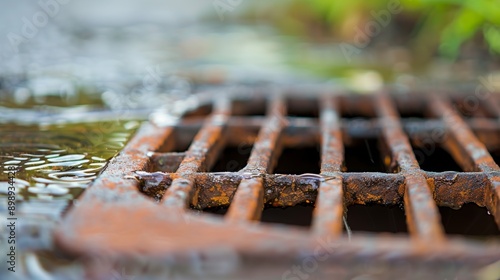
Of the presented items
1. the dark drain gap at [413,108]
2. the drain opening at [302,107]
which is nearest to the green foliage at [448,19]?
the dark drain gap at [413,108]

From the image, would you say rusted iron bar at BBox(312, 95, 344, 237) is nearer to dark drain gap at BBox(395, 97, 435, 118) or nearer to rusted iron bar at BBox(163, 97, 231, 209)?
Result: rusted iron bar at BBox(163, 97, 231, 209)

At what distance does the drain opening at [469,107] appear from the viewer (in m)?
2.65

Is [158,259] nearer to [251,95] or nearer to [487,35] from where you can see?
[251,95]

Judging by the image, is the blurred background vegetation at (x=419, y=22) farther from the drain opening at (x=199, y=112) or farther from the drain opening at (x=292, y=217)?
the drain opening at (x=292, y=217)

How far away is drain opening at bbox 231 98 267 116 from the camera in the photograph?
8.81 ft

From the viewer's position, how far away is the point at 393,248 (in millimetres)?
1069

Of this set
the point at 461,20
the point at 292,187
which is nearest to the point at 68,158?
the point at 292,187

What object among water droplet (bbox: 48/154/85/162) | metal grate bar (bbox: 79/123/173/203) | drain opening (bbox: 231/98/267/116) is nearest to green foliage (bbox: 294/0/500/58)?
drain opening (bbox: 231/98/267/116)

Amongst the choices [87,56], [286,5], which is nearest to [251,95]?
[87,56]

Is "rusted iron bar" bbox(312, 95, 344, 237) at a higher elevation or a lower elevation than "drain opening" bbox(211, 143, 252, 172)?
lower

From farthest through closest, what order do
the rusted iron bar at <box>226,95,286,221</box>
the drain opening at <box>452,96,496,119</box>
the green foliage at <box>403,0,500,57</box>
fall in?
the green foliage at <box>403,0,500,57</box>
the drain opening at <box>452,96,496,119</box>
the rusted iron bar at <box>226,95,286,221</box>

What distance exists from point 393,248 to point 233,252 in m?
0.29

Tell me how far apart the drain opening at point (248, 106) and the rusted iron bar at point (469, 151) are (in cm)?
75

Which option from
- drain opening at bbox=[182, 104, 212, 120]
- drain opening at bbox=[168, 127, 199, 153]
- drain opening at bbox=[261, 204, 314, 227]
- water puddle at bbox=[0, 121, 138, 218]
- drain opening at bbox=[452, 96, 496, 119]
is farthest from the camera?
drain opening at bbox=[452, 96, 496, 119]
